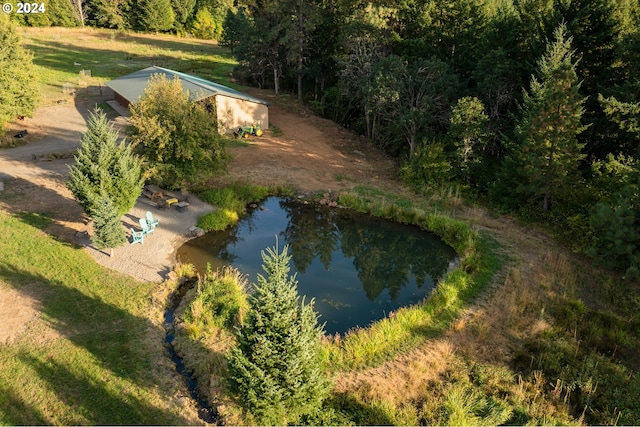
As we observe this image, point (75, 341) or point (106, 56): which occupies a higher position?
point (106, 56)

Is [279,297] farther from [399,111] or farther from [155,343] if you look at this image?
[399,111]

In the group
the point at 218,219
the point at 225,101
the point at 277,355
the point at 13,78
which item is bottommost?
the point at 218,219

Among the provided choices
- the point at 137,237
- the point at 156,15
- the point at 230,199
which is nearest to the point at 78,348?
the point at 137,237

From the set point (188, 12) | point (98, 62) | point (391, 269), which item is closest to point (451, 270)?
point (391, 269)

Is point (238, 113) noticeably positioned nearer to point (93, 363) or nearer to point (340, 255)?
point (340, 255)

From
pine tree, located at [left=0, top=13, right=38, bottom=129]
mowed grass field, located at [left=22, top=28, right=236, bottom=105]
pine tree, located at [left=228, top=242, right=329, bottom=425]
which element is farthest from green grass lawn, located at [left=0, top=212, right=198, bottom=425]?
mowed grass field, located at [left=22, top=28, right=236, bottom=105]

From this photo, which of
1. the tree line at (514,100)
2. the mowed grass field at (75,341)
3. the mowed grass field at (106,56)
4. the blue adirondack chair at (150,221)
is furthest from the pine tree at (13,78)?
the tree line at (514,100)

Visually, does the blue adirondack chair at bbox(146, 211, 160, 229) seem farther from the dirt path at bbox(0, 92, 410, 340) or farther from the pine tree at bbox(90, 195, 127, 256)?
the pine tree at bbox(90, 195, 127, 256)
